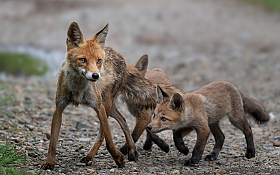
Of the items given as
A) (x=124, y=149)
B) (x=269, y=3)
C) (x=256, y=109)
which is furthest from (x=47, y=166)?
(x=269, y=3)

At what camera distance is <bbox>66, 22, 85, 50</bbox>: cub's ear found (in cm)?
553

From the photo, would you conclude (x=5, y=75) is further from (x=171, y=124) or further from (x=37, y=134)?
(x=171, y=124)

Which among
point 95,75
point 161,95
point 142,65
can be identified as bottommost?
point 161,95

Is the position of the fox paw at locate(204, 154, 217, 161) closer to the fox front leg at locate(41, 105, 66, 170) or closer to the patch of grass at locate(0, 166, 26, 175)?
the fox front leg at locate(41, 105, 66, 170)

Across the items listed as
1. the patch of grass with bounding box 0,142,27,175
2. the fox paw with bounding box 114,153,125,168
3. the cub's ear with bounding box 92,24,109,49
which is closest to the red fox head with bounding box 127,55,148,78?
the cub's ear with bounding box 92,24,109,49

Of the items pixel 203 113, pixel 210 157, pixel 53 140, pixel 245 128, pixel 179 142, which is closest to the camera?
pixel 53 140

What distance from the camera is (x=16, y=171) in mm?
5219

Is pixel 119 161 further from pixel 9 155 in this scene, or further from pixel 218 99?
pixel 218 99

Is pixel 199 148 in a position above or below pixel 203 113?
below

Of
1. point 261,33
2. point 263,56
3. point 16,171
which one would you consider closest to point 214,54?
point 263,56

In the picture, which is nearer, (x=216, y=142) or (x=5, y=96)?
(x=216, y=142)

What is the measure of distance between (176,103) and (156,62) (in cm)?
1213

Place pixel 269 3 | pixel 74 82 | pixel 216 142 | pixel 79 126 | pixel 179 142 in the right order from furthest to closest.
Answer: pixel 269 3, pixel 79 126, pixel 216 142, pixel 179 142, pixel 74 82

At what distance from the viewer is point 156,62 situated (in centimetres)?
1842
